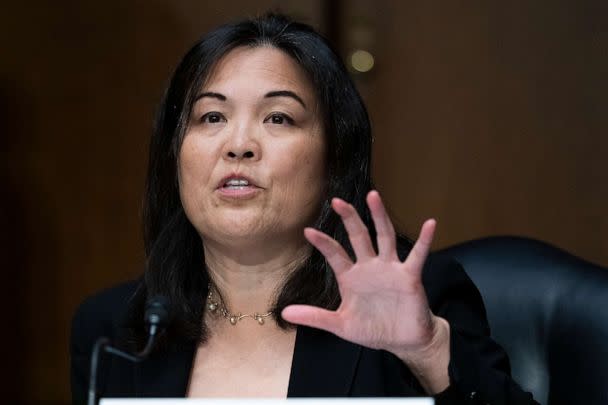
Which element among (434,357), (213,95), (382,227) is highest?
(213,95)

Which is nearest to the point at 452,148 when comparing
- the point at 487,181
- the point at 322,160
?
the point at 487,181

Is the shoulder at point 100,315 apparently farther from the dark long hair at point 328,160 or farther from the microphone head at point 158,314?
the microphone head at point 158,314

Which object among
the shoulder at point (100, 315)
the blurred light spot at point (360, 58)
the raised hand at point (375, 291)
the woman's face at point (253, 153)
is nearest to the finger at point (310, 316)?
the raised hand at point (375, 291)

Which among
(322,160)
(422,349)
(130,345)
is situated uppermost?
(322,160)

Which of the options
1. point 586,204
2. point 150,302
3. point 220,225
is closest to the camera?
point 150,302

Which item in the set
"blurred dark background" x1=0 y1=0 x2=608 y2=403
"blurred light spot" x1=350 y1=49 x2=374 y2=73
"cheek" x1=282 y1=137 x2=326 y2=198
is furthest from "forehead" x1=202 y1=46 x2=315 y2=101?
"blurred light spot" x1=350 y1=49 x2=374 y2=73

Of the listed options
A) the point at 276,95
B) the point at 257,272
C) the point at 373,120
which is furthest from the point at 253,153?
the point at 373,120

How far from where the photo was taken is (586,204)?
303 cm

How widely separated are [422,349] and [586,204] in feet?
5.09

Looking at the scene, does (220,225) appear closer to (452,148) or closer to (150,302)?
(150,302)

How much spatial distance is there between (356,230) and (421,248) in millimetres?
94

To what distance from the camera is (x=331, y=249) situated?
4.98ft

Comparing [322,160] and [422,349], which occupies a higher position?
[322,160]

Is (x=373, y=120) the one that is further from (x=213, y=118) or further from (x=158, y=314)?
(x=158, y=314)
